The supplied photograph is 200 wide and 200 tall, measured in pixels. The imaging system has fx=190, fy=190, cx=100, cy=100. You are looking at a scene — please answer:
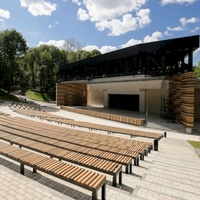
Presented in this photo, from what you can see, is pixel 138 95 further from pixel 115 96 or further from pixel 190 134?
A: pixel 190 134

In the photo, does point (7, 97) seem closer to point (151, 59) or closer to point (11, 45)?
point (11, 45)

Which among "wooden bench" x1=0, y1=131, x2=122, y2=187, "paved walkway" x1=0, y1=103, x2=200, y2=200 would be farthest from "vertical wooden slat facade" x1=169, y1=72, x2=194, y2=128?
"wooden bench" x1=0, y1=131, x2=122, y2=187

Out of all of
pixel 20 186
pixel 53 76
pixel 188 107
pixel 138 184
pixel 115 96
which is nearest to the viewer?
pixel 20 186

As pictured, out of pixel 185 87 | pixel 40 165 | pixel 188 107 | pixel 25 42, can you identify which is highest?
pixel 25 42

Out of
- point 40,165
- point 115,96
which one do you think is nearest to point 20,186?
point 40,165

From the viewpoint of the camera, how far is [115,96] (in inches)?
1248

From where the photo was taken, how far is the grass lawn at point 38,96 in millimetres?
49331

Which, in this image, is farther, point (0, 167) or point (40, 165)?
point (0, 167)

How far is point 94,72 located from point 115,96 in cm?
642

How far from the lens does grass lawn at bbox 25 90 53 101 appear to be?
49331mm

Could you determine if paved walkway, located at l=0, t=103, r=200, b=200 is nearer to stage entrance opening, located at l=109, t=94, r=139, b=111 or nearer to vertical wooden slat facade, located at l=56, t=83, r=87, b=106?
stage entrance opening, located at l=109, t=94, r=139, b=111

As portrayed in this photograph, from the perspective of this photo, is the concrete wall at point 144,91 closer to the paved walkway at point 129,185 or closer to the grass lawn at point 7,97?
the paved walkway at point 129,185

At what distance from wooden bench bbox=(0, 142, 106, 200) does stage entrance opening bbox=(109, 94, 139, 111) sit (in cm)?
2350

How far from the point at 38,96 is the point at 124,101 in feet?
93.3
